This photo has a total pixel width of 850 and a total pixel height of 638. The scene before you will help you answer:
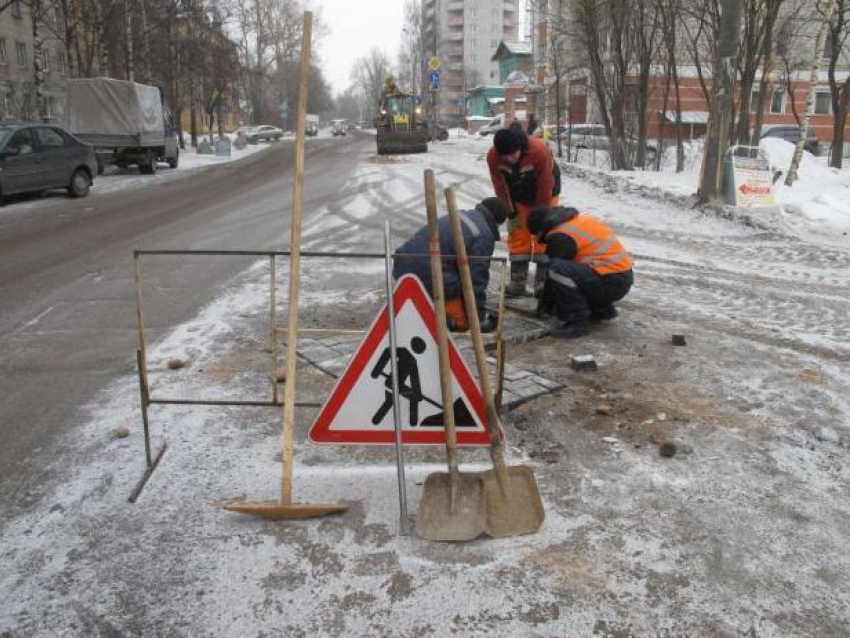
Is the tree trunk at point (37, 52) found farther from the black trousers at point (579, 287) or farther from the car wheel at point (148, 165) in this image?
the black trousers at point (579, 287)

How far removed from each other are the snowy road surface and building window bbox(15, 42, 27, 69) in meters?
42.4

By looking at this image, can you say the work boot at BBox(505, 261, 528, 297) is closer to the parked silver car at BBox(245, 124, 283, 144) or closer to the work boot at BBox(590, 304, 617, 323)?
the work boot at BBox(590, 304, 617, 323)

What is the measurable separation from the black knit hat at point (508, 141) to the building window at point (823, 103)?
39.0 metres

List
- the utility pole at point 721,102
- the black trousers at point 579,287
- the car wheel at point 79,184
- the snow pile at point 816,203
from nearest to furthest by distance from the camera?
the black trousers at point 579,287, the snow pile at point 816,203, the utility pole at point 721,102, the car wheel at point 79,184

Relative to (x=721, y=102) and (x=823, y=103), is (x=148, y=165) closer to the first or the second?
(x=721, y=102)

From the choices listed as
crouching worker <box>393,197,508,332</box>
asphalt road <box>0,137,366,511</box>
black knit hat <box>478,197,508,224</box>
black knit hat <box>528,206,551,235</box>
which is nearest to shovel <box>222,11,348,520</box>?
asphalt road <box>0,137,366,511</box>

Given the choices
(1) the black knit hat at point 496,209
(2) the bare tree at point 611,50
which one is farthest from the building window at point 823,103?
(1) the black knit hat at point 496,209

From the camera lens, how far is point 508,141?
623 centimetres

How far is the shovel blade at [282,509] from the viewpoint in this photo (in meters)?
3.07

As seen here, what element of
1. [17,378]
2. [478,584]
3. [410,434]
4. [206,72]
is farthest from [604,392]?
[206,72]

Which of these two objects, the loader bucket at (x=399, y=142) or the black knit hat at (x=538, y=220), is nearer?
the black knit hat at (x=538, y=220)

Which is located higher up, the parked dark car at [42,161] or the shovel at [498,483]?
the parked dark car at [42,161]

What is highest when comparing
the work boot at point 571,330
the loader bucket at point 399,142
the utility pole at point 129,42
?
the utility pole at point 129,42

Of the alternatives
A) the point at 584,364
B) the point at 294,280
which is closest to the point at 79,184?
the point at 584,364
